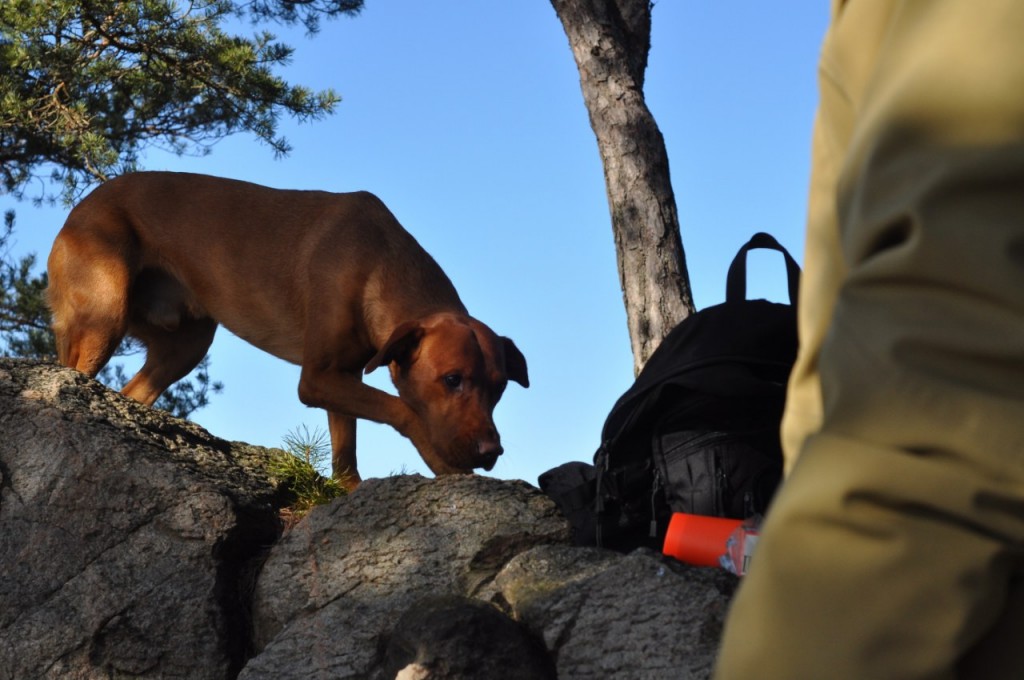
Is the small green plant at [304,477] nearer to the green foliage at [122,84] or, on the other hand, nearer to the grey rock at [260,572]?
the grey rock at [260,572]

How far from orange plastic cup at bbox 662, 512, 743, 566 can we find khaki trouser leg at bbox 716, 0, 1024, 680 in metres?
3.11

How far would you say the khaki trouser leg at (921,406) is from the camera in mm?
677

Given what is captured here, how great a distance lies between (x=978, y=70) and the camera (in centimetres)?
71

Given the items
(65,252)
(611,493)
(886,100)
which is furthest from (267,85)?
(886,100)

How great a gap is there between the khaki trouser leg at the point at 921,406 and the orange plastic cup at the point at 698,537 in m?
3.11

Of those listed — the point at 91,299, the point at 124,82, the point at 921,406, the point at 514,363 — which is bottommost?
the point at 921,406

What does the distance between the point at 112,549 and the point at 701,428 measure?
2258mm

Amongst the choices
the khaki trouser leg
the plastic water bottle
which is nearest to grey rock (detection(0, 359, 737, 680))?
the plastic water bottle

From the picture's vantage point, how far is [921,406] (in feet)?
2.27

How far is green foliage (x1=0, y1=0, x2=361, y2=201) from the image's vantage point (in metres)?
9.09

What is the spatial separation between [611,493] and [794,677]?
3.47m

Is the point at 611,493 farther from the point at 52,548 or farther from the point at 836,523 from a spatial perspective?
the point at 836,523

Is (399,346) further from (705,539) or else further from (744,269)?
(705,539)

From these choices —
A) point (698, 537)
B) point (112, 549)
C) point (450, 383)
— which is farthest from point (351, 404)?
point (698, 537)
